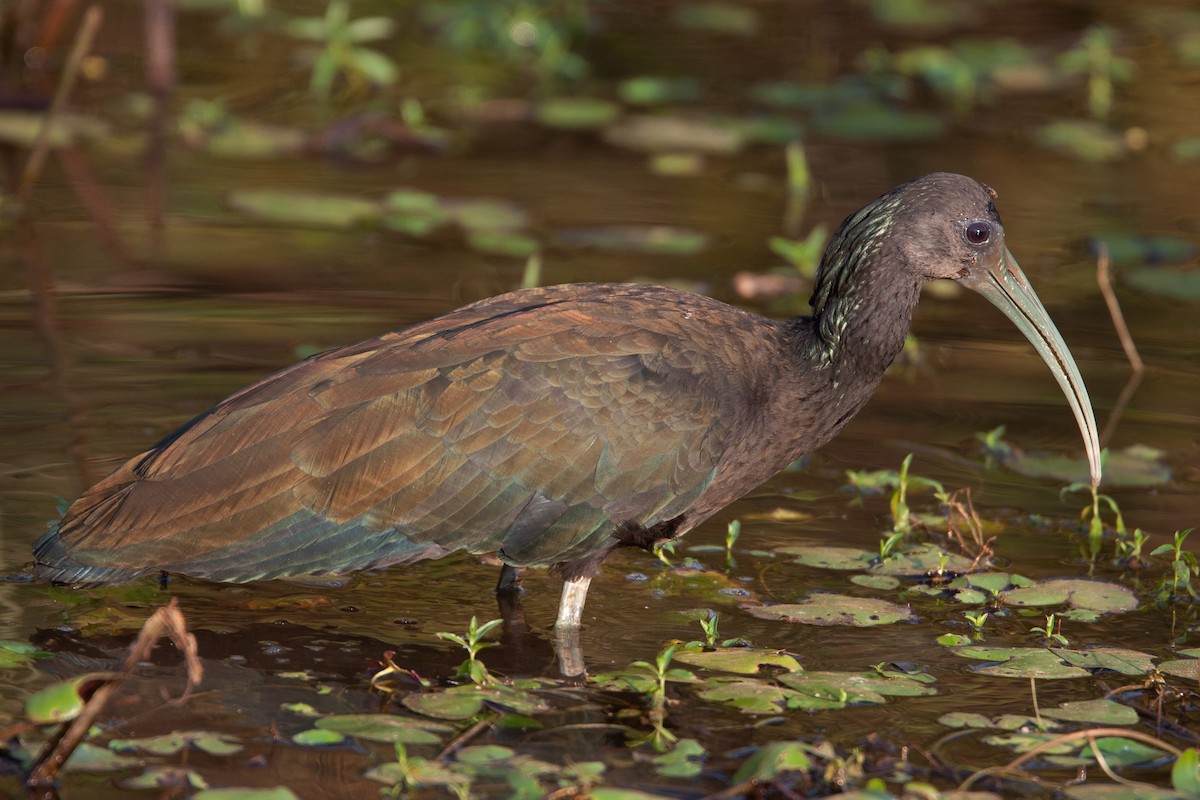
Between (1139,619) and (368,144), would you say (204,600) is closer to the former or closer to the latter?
(1139,619)

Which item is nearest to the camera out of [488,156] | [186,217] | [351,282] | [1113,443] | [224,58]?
[1113,443]

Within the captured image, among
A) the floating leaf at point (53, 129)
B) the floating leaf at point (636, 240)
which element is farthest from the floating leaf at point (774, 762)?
the floating leaf at point (53, 129)

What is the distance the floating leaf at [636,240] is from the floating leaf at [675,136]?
1.51 meters

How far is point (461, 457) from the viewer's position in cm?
527

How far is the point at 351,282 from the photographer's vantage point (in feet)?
28.2

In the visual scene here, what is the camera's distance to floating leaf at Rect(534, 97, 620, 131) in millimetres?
10844

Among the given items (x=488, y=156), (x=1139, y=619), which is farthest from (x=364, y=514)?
(x=488, y=156)

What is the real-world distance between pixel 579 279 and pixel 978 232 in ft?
10.5

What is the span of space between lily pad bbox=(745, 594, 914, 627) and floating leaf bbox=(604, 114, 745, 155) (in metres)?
5.25

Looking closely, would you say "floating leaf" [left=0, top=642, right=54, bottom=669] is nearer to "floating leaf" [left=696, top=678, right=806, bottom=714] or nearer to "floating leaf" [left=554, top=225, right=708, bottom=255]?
"floating leaf" [left=696, top=678, right=806, bottom=714]

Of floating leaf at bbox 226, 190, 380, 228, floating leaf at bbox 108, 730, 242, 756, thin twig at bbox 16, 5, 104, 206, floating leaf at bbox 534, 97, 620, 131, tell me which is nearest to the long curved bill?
floating leaf at bbox 108, 730, 242, 756

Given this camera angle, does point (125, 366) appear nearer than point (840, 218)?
Yes

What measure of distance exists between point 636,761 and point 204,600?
65.3 inches

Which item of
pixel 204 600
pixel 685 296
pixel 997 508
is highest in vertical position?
pixel 685 296
